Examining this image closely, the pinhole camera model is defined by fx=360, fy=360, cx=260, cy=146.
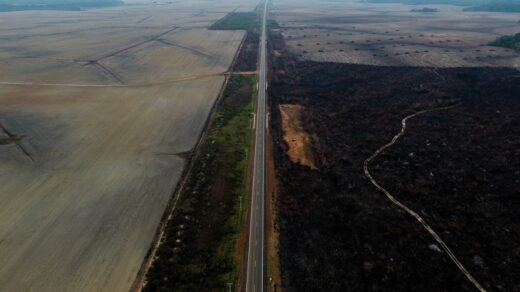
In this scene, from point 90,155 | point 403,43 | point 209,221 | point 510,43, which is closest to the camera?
point 209,221

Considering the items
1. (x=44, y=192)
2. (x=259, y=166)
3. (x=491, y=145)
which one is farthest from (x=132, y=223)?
(x=491, y=145)

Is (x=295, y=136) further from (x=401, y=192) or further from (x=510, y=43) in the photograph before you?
(x=510, y=43)

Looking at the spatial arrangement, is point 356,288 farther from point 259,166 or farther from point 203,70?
point 203,70

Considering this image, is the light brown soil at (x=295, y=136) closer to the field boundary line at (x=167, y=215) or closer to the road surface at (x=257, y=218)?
the road surface at (x=257, y=218)

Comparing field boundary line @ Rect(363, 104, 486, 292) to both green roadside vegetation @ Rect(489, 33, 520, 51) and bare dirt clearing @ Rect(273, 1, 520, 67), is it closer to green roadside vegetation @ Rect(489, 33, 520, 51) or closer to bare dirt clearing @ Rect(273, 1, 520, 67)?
bare dirt clearing @ Rect(273, 1, 520, 67)

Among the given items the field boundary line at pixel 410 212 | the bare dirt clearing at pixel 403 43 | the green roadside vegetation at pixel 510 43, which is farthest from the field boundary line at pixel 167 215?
the green roadside vegetation at pixel 510 43

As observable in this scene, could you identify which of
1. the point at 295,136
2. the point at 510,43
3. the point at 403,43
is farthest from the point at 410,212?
the point at 510,43
